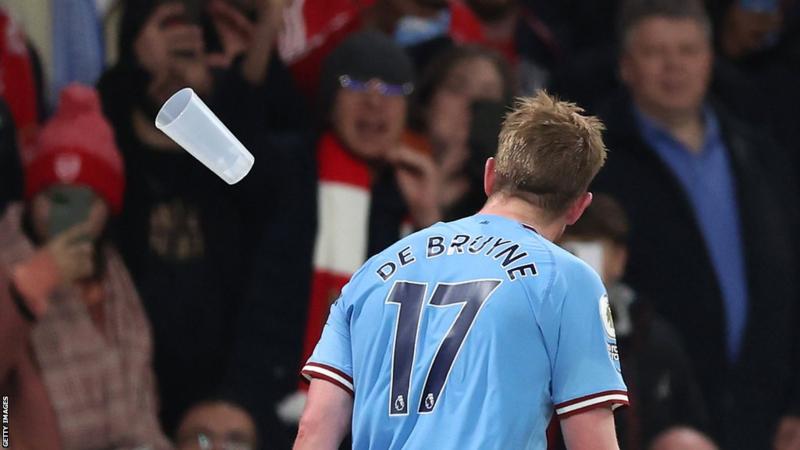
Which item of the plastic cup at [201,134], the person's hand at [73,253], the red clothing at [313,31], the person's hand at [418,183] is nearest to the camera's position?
the plastic cup at [201,134]

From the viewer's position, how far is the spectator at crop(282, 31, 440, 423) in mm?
5695

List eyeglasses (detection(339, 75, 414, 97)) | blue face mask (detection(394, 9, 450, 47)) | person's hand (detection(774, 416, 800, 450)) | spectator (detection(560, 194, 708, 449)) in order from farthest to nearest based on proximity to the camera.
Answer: blue face mask (detection(394, 9, 450, 47)) < person's hand (detection(774, 416, 800, 450)) < eyeglasses (detection(339, 75, 414, 97)) < spectator (detection(560, 194, 708, 449))

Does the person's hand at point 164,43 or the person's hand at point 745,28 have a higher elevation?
the person's hand at point 164,43

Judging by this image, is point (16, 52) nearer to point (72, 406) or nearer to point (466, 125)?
point (72, 406)

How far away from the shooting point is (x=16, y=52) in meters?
5.66

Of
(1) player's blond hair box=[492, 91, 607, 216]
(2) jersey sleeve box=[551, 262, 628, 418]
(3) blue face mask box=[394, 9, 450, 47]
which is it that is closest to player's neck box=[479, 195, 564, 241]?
(1) player's blond hair box=[492, 91, 607, 216]

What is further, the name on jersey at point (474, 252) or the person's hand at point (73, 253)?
the person's hand at point (73, 253)

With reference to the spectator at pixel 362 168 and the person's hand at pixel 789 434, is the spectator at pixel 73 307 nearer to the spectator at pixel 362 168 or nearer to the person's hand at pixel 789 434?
the spectator at pixel 362 168

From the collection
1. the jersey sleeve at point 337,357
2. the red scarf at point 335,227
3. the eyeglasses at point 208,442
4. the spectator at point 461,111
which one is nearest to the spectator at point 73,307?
the eyeglasses at point 208,442

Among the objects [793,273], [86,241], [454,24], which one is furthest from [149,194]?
[793,273]

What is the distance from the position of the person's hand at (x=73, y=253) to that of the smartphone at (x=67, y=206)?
0.04 m

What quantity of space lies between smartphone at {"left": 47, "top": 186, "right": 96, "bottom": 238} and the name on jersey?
8.41ft

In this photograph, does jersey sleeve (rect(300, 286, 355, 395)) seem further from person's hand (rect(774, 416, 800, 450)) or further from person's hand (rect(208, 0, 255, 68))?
person's hand (rect(774, 416, 800, 450))

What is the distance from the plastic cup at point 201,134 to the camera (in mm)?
3193
